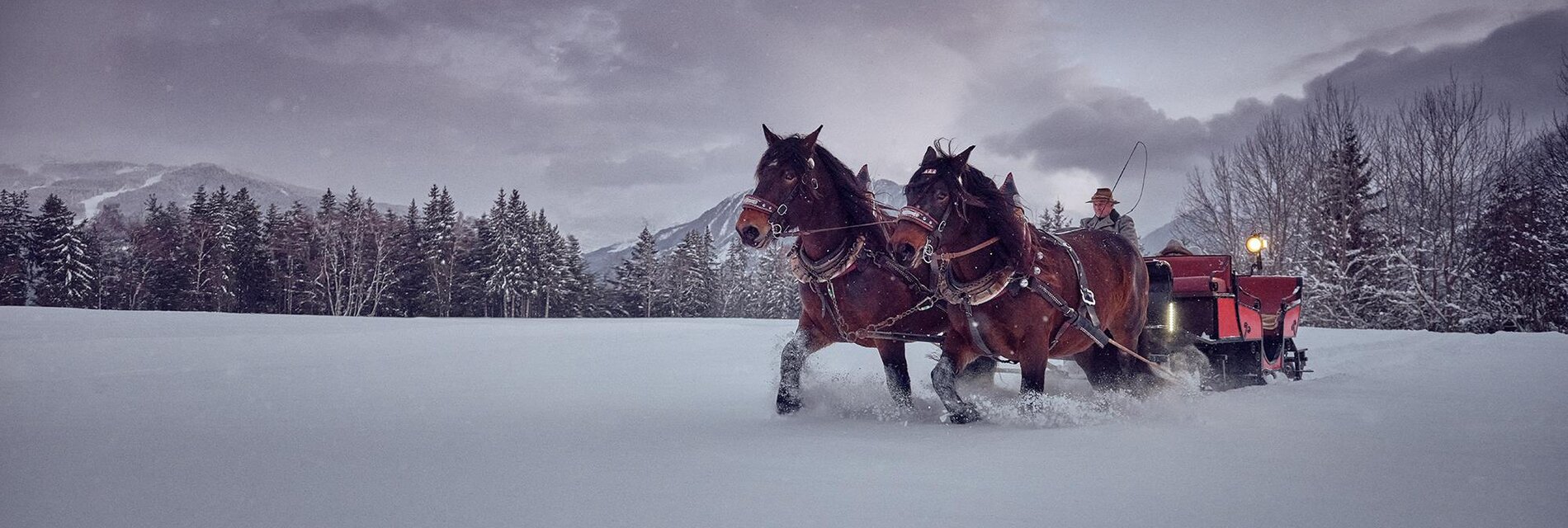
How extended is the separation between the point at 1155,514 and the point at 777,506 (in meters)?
1.21

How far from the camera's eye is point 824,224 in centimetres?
472

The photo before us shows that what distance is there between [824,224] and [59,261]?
130ft

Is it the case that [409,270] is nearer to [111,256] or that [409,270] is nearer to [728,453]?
[111,256]

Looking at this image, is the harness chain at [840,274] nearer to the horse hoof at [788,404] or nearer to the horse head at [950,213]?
the horse head at [950,213]

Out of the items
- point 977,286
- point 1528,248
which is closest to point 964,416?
point 977,286

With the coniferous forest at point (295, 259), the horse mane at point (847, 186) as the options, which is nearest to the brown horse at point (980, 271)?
the horse mane at point (847, 186)

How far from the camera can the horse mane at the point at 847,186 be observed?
4672 mm

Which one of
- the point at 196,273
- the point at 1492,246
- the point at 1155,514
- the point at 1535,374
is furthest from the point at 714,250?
the point at 1155,514

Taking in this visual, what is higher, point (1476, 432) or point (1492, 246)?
point (1492, 246)

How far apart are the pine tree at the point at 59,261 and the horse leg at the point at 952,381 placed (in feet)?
130

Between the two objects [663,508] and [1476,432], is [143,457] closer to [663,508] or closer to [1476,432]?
[663,508]

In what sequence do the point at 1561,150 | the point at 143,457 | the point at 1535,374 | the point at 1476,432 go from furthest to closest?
the point at 1561,150 → the point at 1535,374 → the point at 1476,432 → the point at 143,457

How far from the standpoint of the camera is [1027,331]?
14.1ft

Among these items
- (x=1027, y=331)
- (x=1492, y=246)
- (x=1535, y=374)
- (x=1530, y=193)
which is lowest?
(x=1535, y=374)
